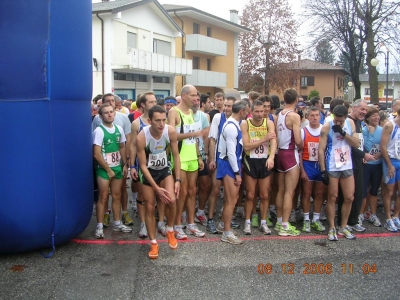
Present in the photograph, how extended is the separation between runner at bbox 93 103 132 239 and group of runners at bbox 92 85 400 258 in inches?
0.6

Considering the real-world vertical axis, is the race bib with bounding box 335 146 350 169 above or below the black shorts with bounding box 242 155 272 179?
above

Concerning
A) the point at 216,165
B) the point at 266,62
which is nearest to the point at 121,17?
the point at 266,62

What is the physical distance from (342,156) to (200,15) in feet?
96.0

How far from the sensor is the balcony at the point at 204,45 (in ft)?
108

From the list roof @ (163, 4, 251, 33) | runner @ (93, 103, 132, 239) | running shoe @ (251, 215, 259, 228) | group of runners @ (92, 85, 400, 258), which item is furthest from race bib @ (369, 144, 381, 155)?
roof @ (163, 4, 251, 33)

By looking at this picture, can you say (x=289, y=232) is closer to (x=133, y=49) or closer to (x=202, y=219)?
(x=202, y=219)

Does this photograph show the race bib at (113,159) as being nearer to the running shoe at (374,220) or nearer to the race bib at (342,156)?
the race bib at (342,156)

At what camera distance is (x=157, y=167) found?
5.43 metres

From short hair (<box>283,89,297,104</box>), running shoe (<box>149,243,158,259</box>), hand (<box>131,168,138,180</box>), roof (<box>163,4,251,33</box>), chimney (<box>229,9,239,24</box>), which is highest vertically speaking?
chimney (<box>229,9,239,24</box>)

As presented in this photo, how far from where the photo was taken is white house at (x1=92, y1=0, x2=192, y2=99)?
2353cm

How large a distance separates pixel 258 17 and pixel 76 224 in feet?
118

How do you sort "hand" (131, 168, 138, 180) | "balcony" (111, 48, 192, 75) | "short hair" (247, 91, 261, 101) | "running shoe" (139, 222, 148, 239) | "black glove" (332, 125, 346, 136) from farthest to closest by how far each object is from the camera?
"balcony" (111, 48, 192, 75)
"short hair" (247, 91, 261, 101)
"running shoe" (139, 222, 148, 239)
"black glove" (332, 125, 346, 136)
"hand" (131, 168, 138, 180)

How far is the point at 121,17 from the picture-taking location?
947 inches

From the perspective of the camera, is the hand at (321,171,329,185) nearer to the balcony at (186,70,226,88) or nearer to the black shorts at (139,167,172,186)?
the black shorts at (139,167,172,186)
